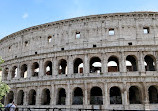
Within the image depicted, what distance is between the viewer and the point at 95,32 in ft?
71.1

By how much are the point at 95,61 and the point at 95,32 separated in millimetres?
4486

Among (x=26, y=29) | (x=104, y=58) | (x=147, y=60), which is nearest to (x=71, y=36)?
(x=104, y=58)

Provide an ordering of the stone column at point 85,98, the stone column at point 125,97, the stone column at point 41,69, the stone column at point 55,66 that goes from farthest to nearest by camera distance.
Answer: the stone column at point 41,69, the stone column at point 55,66, the stone column at point 85,98, the stone column at point 125,97

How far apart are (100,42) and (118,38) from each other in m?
2.38

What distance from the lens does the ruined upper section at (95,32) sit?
20.7 metres

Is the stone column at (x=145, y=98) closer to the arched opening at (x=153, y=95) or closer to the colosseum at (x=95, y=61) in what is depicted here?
the colosseum at (x=95, y=61)

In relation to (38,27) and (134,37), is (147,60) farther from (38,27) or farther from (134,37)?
(38,27)

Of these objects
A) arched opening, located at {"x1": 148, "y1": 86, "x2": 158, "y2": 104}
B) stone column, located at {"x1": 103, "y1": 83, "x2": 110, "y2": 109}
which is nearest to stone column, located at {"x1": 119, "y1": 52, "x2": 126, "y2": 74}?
stone column, located at {"x1": 103, "y1": 83, "x2": 110, "y2": 109}

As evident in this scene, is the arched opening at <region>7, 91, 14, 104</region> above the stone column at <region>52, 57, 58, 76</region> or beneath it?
beneath

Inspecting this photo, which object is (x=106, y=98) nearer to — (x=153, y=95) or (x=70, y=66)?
(x=70, y=66)

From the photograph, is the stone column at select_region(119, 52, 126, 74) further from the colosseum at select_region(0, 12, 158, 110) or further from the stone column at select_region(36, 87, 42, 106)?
the stone column at select_region(36, 87, 42, 106)

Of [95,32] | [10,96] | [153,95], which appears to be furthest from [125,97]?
[10,96]

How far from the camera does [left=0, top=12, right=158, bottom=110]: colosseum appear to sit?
19.0 meters

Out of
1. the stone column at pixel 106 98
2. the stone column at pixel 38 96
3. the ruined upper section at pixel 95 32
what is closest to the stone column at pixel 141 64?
the ruined upper section at pixel 95 32
